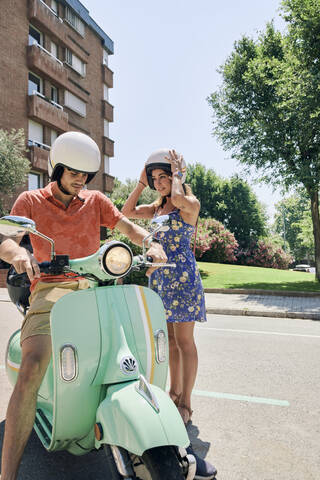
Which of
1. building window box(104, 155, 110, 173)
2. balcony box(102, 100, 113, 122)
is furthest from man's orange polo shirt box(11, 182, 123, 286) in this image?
balcony box(102, 100, 113, 122)

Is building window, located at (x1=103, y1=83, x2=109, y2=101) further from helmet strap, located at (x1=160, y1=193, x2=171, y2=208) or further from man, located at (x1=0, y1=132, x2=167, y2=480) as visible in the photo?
man, located at (x1=0, y1=132, x2=167, y2=480)

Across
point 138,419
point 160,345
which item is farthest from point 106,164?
point 138,419

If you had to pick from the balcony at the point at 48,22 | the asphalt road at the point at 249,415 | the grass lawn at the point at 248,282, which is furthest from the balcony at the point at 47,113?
the asphalt road at the point at 249,415

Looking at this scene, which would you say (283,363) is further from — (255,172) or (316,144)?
(255,172)

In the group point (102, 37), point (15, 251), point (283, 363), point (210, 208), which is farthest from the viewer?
point (210, 208)

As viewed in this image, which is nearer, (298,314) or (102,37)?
(298,314)

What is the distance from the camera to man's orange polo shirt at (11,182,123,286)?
2.44m

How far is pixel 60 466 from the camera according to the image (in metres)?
2.39

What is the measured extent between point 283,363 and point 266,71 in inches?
497

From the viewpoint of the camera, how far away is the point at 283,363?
Answer: 4.69 m

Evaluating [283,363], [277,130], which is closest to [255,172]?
[277,130]

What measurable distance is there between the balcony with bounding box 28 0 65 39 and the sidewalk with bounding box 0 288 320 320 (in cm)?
1687

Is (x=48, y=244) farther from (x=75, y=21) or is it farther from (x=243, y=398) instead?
(x=75, y=21)

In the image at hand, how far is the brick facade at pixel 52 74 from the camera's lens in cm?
2044
